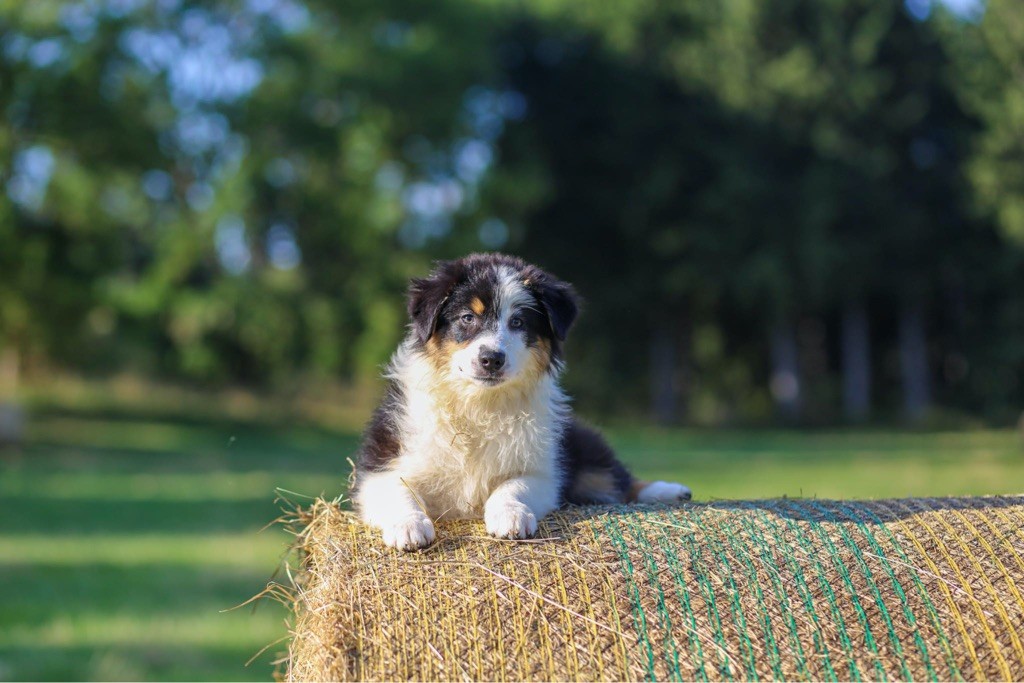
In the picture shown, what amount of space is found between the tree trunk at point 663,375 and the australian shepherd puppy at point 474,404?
27.5 metres

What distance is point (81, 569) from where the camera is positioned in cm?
998

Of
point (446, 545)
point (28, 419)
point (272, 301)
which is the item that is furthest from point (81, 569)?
point (272, 301)

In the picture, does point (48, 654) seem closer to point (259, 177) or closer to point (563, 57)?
point (259, 177)

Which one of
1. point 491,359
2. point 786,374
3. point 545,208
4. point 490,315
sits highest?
point 545,208

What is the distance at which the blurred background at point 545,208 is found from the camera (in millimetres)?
23062

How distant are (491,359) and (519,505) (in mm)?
583

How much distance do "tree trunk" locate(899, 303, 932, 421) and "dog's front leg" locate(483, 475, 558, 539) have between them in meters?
27.3

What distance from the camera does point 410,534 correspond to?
401cm

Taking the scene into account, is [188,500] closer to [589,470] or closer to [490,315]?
[589,470]

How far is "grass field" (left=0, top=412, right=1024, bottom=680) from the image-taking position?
793 cm

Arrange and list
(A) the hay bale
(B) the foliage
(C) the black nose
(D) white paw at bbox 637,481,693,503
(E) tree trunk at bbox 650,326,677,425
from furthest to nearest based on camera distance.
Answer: (E) tree trunk at bbox 650,326,677,425 → (B) the foliage → (D) white paw at bbox 637,481,693,503 → (C) the black nose → (A) the hay bale

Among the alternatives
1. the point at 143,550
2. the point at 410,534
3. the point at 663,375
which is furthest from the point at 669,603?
the point at 663,375

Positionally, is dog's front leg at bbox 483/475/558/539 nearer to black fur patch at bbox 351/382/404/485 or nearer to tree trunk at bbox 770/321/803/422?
black fur patch at bbox 351/382/404/485

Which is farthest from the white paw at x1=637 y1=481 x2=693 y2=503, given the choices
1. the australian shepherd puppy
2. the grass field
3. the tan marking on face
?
the australian shepherd puppy
